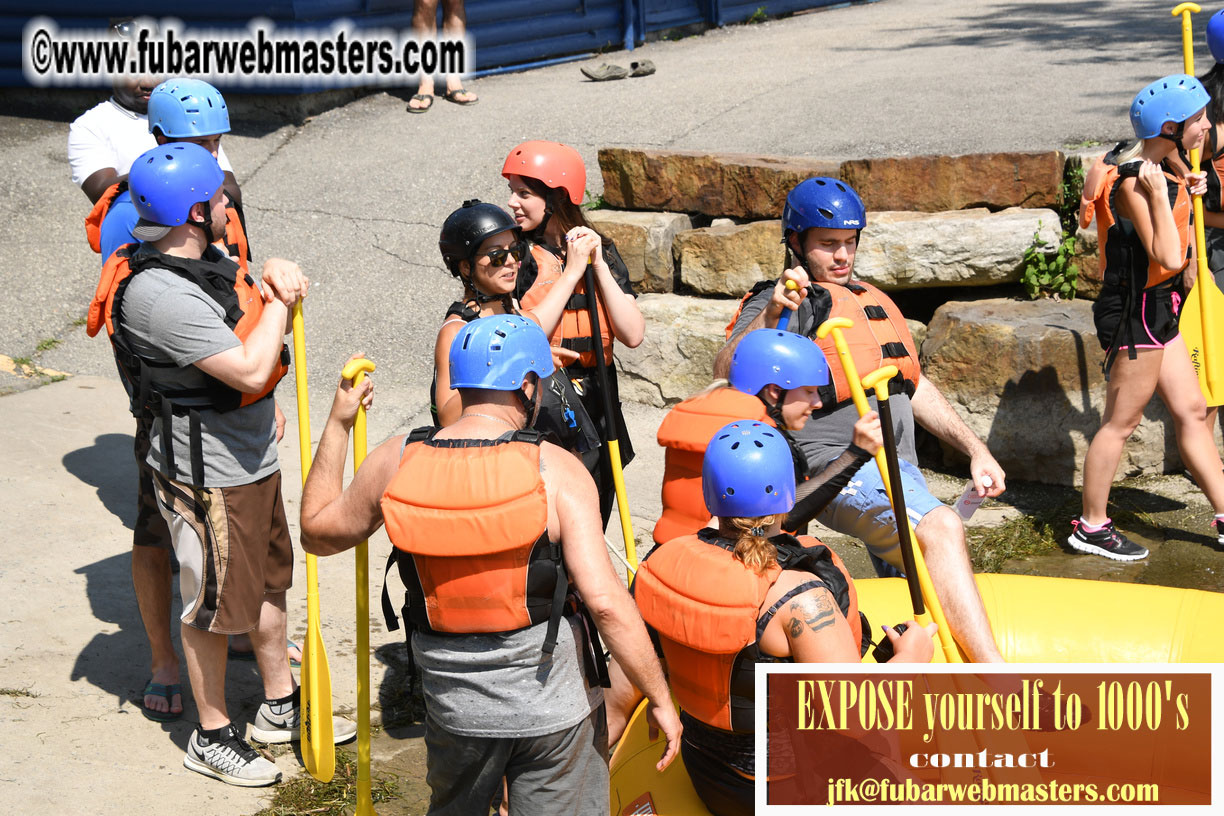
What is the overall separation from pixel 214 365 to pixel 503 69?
25.8 ft

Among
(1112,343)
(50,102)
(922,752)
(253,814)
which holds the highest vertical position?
(50,102)

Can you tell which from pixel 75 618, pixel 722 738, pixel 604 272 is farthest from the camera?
pixel 75 618

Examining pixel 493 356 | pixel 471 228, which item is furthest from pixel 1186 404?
pixel 493 356

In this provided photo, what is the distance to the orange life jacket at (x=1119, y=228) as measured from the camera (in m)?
5.22

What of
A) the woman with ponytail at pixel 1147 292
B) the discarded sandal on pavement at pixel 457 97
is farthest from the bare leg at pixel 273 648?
the discarded sandal on pavement at pixel 457 97

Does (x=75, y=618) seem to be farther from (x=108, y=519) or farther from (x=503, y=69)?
(x=503, y=69)

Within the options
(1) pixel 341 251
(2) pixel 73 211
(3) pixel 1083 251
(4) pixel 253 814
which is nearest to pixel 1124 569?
Result: (3) pixel 1083 251

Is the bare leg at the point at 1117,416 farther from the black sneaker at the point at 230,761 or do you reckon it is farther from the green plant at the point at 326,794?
the black sneaker at the point at 230,761

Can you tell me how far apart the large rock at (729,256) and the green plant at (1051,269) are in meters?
1.28

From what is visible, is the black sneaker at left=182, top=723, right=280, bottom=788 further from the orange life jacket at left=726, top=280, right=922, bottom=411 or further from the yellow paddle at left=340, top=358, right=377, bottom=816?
the orange life jacket at left=726, top=280, right=922, bottom=411

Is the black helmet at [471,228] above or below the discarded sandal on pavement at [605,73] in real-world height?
below

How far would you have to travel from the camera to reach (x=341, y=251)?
8.55 meters

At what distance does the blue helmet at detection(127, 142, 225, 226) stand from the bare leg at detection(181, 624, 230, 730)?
4.20 ft

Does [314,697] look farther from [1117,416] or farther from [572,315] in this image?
[1117,416]
